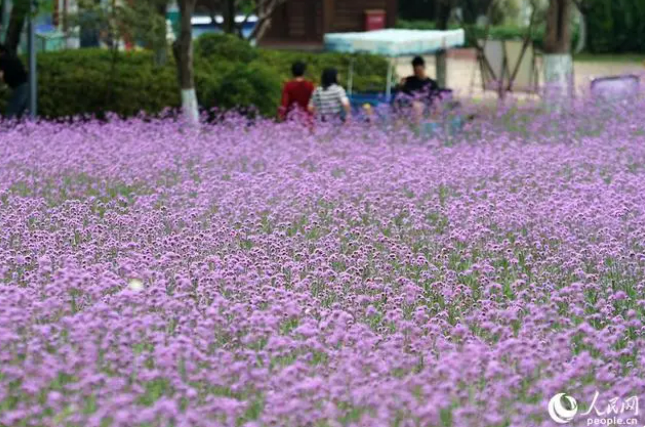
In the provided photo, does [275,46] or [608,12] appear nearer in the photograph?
[275,46]

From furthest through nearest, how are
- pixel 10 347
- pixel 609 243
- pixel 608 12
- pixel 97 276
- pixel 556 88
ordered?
pixel 608 12, pixel 556 88, pixel 609 243, pixel 97 276, pixel 10 347

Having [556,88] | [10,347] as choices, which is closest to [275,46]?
[556,88]

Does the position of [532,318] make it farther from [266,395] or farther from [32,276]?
[32,276]

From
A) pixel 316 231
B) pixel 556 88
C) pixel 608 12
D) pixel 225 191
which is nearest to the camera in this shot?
pixel 316 231

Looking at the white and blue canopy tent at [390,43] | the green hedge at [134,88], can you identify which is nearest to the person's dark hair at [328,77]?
the green hedge at [134,88]

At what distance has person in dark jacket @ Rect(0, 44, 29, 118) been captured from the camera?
58.1ft

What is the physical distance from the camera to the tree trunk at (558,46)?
19359 mm

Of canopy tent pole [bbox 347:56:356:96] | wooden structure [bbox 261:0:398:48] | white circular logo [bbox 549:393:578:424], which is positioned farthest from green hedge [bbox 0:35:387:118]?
wooden structure [bbox 261:0:398:48]

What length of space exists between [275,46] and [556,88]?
69.5 ft

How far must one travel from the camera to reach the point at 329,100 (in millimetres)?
16656

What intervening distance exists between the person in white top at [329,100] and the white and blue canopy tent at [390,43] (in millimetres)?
2732

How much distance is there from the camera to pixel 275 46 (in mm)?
39312

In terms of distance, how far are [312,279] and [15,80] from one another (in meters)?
10.9

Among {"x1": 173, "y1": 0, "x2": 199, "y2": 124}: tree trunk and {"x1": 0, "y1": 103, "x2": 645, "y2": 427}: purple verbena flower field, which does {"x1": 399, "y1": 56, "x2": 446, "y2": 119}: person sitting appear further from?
{"x1": 0, "y1": 103, "x2": 645, "y2": 427}: purple verbena flower field
